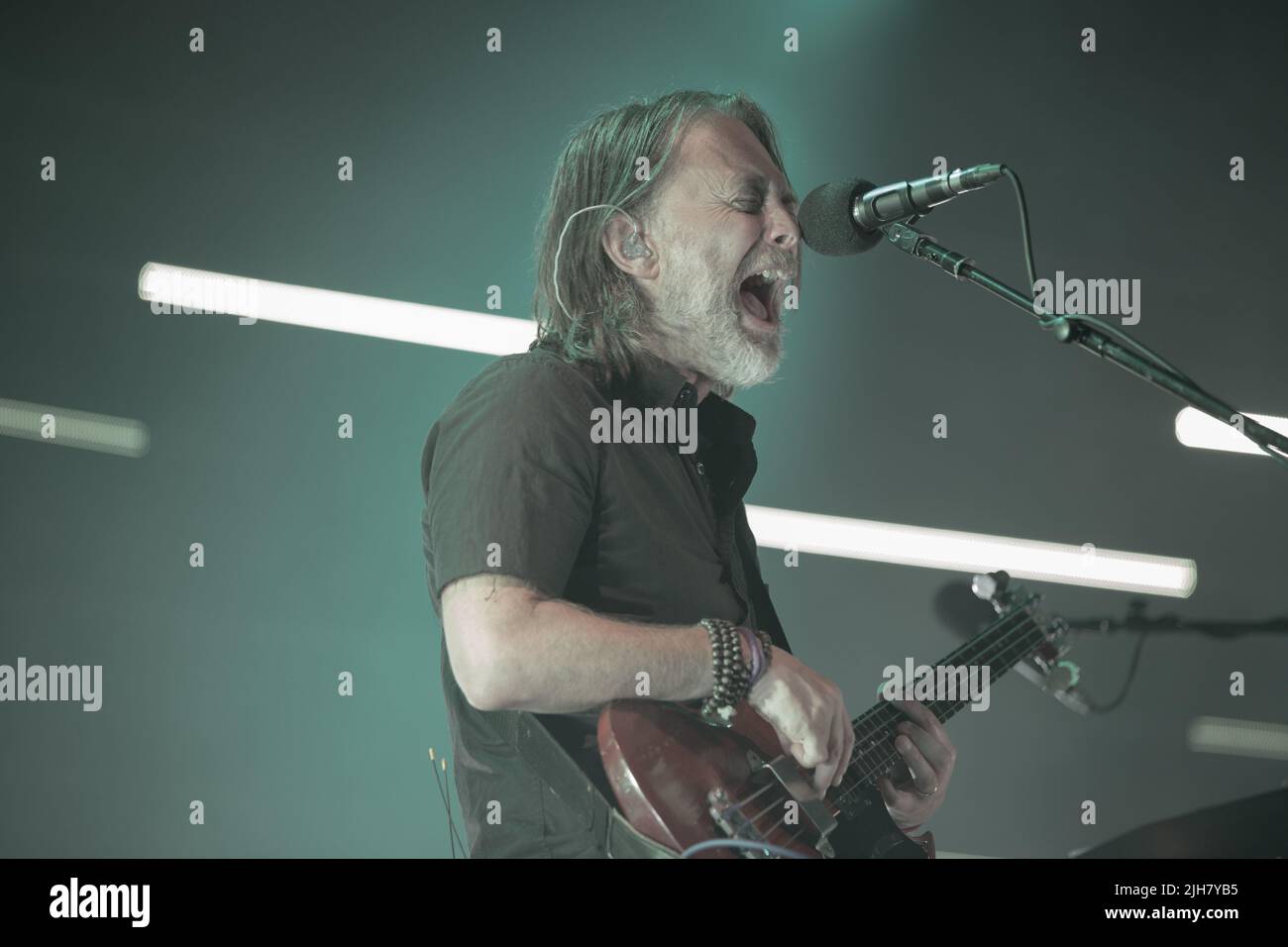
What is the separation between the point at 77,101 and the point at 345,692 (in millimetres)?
1516

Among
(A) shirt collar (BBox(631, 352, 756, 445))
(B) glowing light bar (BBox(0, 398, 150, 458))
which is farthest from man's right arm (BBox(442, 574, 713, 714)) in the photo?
(B) glowing light bar (BBox(0, 398, 150, 458))

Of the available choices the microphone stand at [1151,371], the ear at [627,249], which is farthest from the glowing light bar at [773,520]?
the microphone stand at [1151,371]

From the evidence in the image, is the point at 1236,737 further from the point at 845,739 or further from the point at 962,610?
the point at 845,739

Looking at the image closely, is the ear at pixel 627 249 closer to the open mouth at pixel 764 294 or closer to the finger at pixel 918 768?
the open mouth at pixel 764 294

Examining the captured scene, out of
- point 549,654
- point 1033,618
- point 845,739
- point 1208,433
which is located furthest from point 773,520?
point 549,654

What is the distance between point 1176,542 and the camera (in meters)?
3.32

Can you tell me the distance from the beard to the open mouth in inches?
2.2

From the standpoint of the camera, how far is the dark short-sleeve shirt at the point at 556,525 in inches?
63.1

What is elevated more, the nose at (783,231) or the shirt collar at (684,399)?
the nose at (783,231)

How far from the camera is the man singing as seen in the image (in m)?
1.56

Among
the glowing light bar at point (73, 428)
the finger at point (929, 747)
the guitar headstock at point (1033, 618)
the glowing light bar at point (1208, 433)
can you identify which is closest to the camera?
the finger at point (929, 747)

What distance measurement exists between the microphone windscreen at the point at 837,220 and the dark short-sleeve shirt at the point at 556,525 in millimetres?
380

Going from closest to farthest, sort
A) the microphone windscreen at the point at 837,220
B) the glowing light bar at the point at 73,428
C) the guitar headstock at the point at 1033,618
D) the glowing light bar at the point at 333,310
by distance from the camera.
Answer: the microphone windscreen at the point at 837,220 → the guitar headstock at the point at 1033,618 → the glowing light bar at the point at 73,428 → the glowing light bar at the point at 333,310

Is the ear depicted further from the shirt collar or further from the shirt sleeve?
the shirt sleeve
